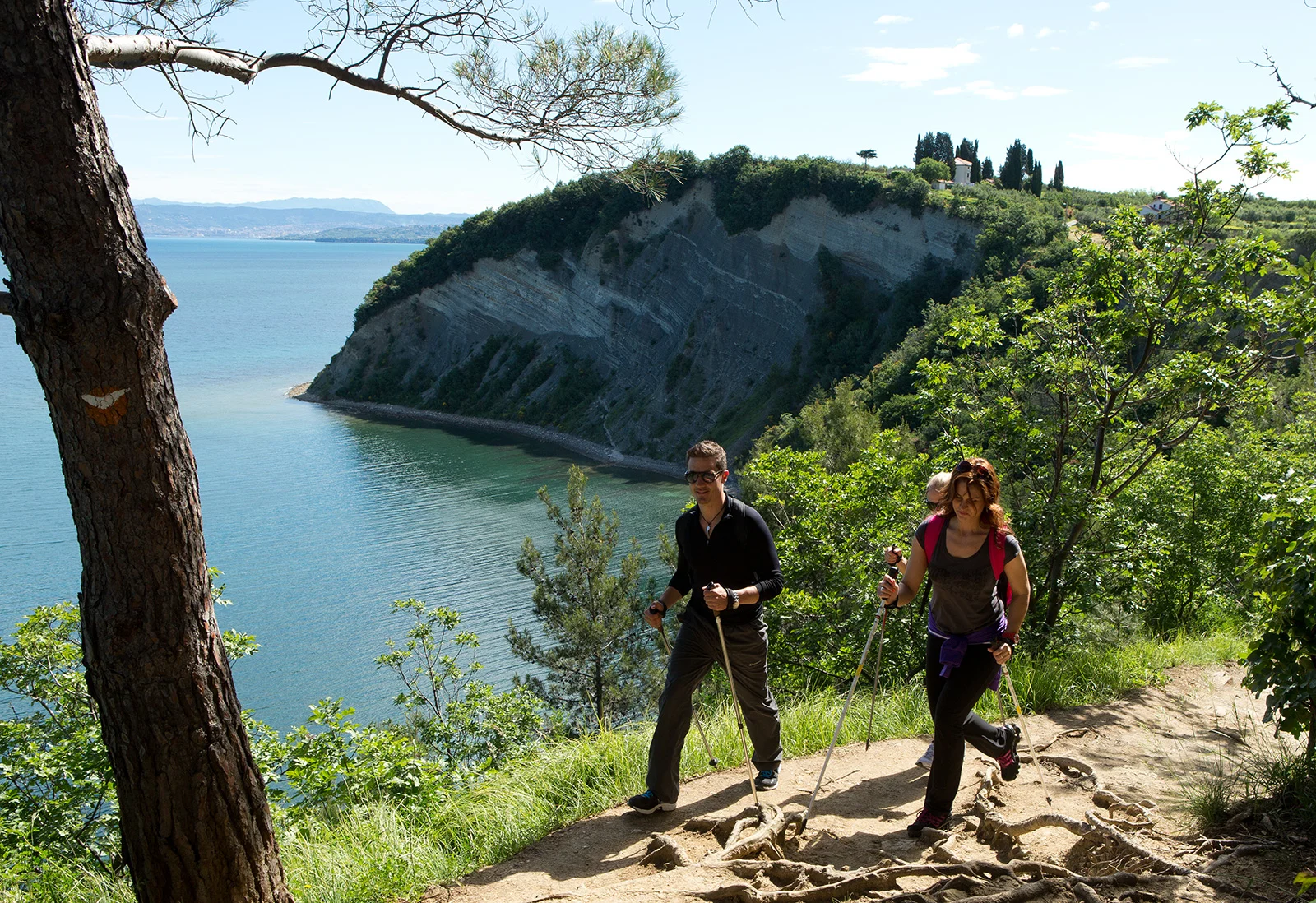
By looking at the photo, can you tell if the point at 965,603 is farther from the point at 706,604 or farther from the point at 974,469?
the point at 706,604

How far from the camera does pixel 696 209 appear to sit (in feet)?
199

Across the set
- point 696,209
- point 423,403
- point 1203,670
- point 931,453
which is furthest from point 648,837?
point 423,403

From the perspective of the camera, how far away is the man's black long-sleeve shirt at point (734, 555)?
14.1ft

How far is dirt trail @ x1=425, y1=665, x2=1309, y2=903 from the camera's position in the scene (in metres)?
3.41

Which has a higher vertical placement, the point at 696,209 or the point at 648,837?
the point at 696,209

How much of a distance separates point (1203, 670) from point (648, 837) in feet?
14.9

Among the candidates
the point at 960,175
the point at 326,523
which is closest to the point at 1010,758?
the point at 326,523

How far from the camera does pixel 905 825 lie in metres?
4.21

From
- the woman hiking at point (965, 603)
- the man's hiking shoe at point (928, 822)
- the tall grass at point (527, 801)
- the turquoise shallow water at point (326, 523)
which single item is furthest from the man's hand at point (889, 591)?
the turquoise shallow water at point (326, 523)

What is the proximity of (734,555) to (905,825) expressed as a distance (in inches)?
54.3

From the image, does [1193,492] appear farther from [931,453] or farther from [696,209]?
[696,209]

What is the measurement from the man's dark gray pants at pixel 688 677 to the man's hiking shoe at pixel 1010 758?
101 cm

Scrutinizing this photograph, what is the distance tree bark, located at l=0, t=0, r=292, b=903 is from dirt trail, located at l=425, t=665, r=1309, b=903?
42.1 inches

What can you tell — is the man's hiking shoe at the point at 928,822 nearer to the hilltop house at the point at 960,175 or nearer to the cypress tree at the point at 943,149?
the hilltop house at the point at 960,175
